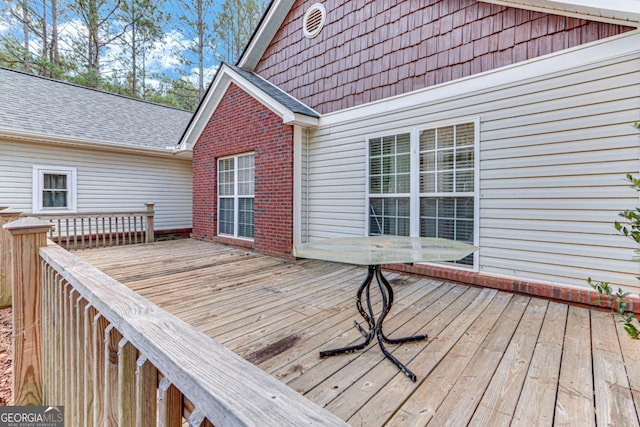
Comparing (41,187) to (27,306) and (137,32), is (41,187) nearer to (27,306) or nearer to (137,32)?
(27,306)

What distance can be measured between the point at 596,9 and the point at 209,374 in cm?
462

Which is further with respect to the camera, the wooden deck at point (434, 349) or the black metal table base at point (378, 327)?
the black metal table base at point (378, 327)

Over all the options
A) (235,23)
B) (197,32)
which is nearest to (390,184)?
(235,23)

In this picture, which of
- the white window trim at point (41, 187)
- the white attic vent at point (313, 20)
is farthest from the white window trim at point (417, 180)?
the white window trim at point (41, 187)

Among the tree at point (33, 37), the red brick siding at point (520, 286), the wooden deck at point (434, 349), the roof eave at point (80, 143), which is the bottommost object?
the wooden deck at point (434, 349)

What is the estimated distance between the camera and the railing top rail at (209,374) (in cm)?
52

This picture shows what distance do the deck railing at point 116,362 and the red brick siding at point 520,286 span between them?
3452 millimetres

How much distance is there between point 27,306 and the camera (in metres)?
2.04

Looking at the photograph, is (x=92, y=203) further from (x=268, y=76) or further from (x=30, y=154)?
(x=268, y=76)

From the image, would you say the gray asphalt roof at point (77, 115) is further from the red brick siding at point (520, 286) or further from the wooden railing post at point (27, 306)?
the red brick siding at point (520, 286)

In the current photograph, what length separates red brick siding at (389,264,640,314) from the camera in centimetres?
314

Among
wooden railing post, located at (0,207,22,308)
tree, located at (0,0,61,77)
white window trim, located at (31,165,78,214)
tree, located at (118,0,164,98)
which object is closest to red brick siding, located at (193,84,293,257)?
white window trim, located at (31,165,78,214)

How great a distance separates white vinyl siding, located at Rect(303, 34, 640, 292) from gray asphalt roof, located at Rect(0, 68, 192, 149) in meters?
8.25
